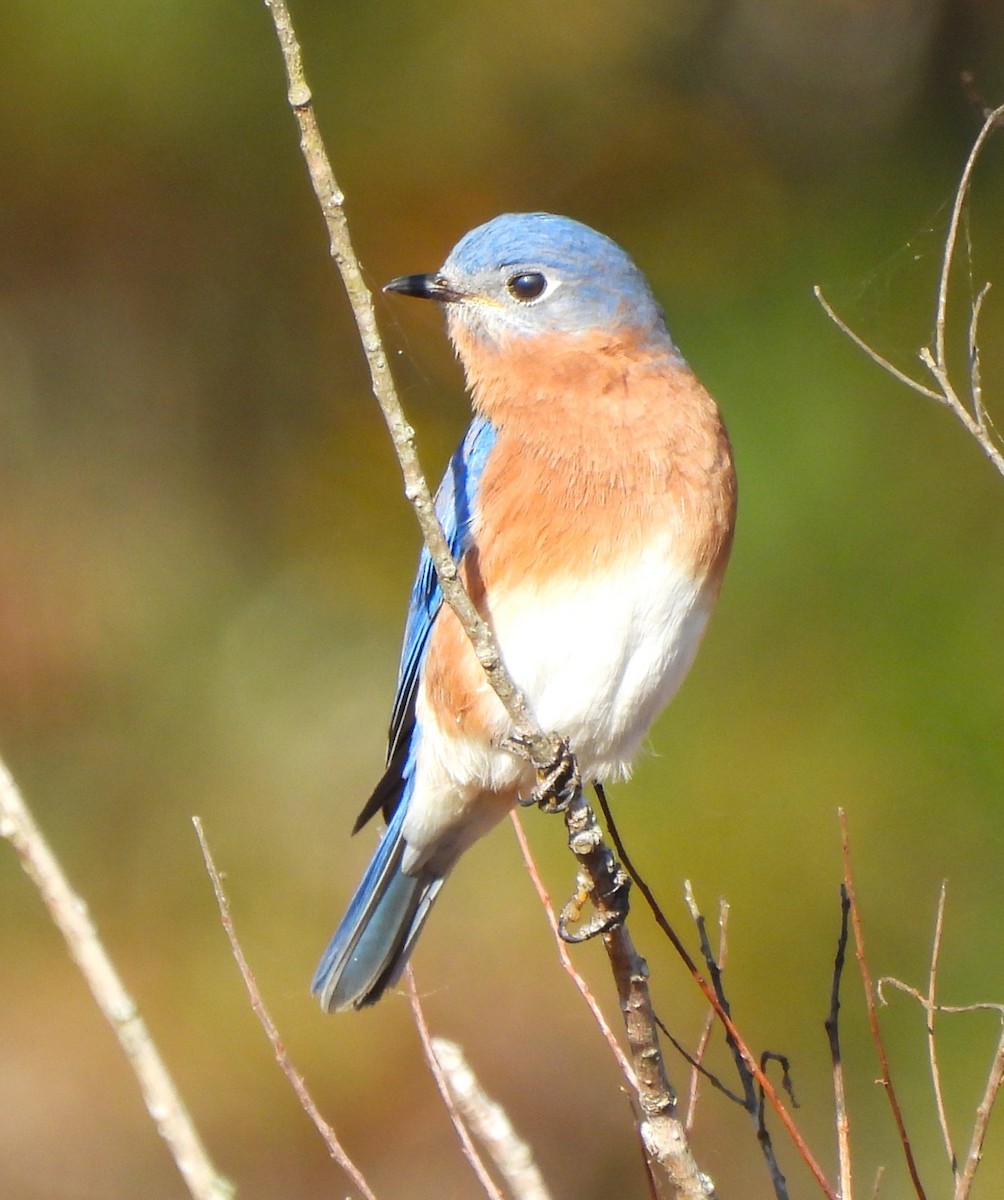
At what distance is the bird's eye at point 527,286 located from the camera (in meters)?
3.01

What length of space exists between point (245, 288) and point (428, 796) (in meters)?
2.69

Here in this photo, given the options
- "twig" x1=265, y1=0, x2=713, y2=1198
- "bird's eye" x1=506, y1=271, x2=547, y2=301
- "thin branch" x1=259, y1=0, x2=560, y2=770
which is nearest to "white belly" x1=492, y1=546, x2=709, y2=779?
"twig" x1=265, y1=0, x2=713, y2=1198

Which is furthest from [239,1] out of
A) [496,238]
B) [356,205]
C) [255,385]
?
[496,238]

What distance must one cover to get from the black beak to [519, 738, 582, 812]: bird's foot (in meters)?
1.02

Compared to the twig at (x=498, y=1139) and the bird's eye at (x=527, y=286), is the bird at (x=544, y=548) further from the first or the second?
the twig at (x=498, y=1139)

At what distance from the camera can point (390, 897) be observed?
125 inches

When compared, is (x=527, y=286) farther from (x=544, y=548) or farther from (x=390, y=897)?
(x=390, y=897)

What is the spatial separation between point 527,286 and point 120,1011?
74.6 inches

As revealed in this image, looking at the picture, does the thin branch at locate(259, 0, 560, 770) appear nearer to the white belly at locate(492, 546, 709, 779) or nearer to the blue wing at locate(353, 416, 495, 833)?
the white belly at locate(492, 546, 709, 779)

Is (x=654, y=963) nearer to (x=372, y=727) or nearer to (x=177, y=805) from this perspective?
(x=372, y=727)

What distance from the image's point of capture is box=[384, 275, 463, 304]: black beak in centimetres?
302

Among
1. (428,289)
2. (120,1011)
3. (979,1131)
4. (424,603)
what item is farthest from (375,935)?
(120,1011)

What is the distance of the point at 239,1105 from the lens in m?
4.61

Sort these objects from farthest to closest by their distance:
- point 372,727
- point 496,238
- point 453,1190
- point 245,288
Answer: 1. point 245,288
2. point 372,727
3. point 453,1190
4. point 496,238
